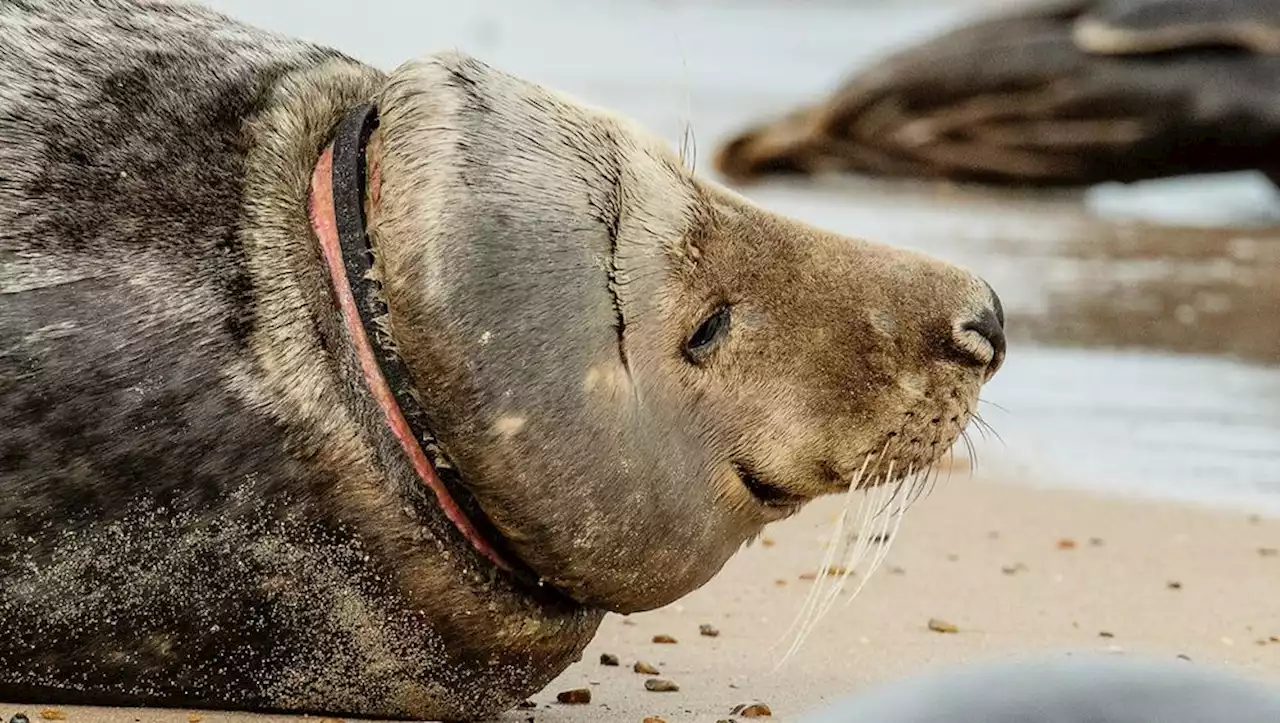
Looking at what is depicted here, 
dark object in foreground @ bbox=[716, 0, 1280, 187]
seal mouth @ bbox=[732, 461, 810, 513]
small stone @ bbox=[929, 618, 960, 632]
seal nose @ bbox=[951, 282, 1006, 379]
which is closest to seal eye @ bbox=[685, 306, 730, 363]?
seal mouth @ bbox=[732, 461, 810, 513]

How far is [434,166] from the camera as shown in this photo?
314 cm

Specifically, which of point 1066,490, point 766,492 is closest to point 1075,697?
point 766,492

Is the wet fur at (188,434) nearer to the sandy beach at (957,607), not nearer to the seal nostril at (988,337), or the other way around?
the sandy beach at (957,607)

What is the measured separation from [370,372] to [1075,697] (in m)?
1.14

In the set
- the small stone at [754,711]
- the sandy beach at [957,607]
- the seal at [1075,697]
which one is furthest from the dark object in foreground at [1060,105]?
the seal at [1075,697]

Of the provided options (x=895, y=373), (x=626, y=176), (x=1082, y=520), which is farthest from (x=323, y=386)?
(x=1082, y=520)

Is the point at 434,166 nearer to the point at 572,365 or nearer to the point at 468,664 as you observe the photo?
the point at 572,365

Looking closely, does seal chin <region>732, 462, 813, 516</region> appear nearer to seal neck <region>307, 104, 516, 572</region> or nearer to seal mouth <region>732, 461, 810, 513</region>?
seal mouth <region>732, 461, 810, 513</region>

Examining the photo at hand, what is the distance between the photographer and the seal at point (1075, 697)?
2814 mm

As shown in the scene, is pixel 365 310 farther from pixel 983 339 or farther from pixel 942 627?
pixel 942 627

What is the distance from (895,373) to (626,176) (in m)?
0.54

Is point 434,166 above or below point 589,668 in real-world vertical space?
above

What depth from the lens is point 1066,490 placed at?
19.4ft

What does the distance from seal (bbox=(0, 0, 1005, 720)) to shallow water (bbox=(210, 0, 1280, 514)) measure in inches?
23.4
